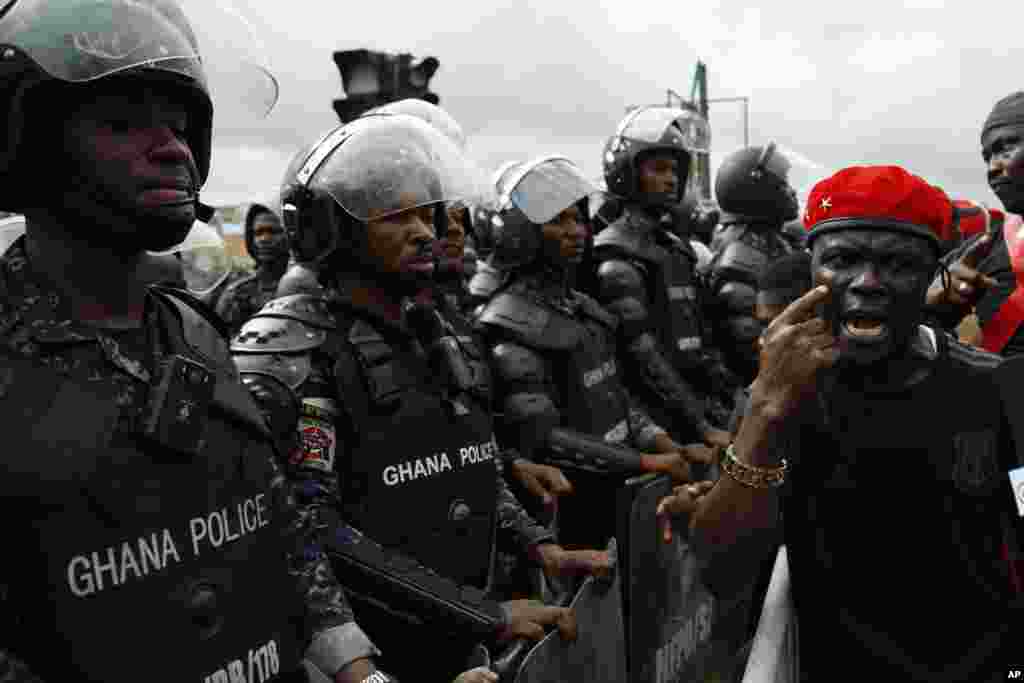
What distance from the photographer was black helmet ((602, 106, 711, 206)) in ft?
18.6

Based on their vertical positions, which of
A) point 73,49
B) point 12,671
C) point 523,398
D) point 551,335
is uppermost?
point 73,49

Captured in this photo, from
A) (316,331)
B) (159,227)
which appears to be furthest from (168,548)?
(316,331)

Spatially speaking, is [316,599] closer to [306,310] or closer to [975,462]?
[306,310]

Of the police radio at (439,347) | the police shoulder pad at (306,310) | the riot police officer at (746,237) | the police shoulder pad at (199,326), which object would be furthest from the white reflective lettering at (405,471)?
the riot police officer at (746,237)

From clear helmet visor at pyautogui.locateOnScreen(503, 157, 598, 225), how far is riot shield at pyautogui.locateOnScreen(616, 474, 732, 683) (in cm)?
146

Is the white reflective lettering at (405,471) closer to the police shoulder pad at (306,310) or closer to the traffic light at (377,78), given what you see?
the police shoulder pad at (306,310)

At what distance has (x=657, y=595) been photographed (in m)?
3.15

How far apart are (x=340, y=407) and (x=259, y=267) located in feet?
18.1

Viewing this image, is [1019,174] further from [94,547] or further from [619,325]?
[94,547]

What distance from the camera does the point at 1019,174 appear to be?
11.2ft

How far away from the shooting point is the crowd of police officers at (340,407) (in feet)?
4.89

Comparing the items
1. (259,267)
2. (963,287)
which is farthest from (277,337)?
(259,267)

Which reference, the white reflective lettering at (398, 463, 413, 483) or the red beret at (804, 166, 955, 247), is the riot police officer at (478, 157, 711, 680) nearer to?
the white reflective lettering at (398, 463, 413, 483)

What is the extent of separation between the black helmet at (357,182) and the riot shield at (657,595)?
120 centimetres
